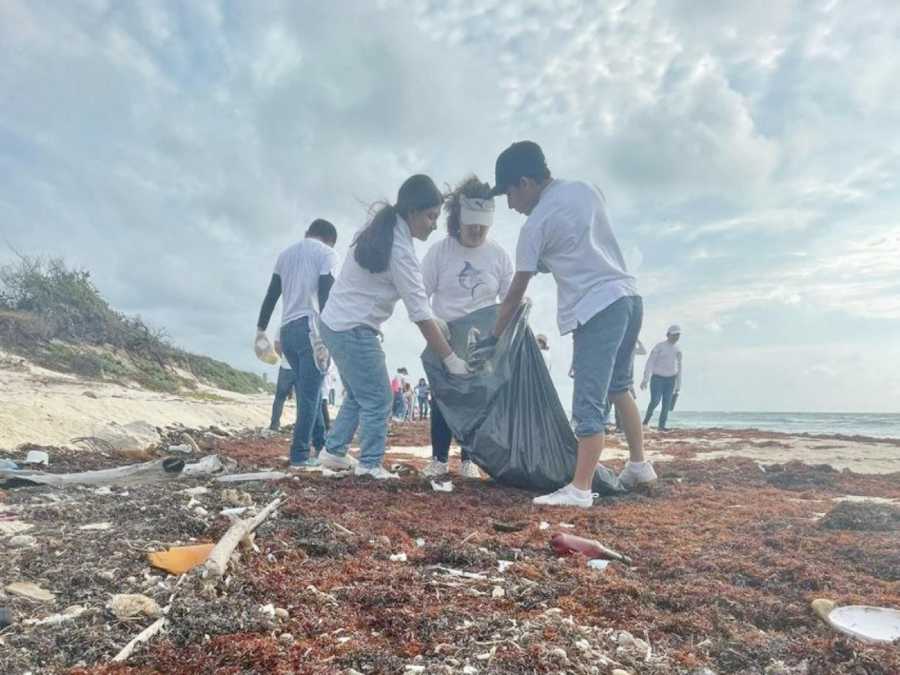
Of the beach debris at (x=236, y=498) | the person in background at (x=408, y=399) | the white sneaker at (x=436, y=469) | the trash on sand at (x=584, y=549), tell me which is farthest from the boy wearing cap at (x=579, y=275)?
the person in background at (x=408, y=399)

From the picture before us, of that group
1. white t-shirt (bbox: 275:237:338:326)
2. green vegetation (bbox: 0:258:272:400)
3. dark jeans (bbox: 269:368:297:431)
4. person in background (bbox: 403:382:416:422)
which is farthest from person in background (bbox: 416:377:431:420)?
white t-shirt (bbox: 275:237:338:326)

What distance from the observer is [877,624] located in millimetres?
1992

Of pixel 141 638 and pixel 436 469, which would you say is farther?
pixel 436 469

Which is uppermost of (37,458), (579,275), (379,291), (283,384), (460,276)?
(460,276)

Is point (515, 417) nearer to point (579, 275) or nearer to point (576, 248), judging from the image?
point (579, 275)

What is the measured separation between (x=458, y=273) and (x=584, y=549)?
2.77m

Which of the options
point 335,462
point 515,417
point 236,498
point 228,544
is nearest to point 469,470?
point 515,417

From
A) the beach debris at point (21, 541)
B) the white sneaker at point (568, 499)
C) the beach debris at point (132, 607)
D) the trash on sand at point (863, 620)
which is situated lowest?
the beach debris at point (21, 541)

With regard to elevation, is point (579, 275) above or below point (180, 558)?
above

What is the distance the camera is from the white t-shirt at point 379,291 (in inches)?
Answer: 170

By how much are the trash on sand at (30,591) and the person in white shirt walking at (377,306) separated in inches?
101

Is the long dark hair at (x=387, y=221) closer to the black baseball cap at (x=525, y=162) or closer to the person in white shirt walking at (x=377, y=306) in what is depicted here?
the person in white shirt walking at (x=377, y=306)

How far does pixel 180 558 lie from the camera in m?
2.28

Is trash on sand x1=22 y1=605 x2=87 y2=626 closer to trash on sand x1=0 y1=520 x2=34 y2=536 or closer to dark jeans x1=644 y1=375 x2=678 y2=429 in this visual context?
trash on sand x1=0 y1=520 x2=34 y2=536
